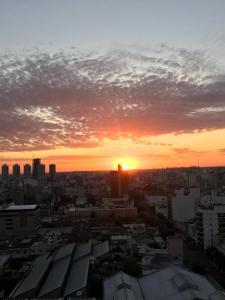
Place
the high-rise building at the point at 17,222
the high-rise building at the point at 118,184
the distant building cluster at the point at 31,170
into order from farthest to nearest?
the distant building cluster at the point at 31,170
the high-rise building at the point at 118,184
the high-rise building at the point at 17,222

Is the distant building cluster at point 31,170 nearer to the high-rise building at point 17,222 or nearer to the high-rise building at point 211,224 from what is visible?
the high-rise building at point 17,222

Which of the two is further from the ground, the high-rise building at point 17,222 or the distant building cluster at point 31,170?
the distant building cluster at point 31,170

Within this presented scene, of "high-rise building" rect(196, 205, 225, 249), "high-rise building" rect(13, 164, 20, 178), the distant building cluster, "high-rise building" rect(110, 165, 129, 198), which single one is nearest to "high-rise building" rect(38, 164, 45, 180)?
the distant building cluster

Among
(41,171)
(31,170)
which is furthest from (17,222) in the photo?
(31,170)

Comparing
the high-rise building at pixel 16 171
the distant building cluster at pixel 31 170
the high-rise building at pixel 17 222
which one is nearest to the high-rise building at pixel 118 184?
the high-rise building at pixel 17 222

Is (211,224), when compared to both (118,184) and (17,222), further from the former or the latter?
(118,184)

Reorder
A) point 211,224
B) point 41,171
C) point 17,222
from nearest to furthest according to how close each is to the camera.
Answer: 1. point 211,224
2. point 17,222
3. point 41,171

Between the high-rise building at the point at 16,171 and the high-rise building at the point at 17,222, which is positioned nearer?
the high-rise building at the point at 17,222

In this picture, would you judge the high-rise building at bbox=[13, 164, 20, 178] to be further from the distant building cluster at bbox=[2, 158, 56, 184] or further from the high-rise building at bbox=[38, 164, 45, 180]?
the high-rise building at bbox=[38, 164, 45, 180]

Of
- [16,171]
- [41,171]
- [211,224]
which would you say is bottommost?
[211,224]
